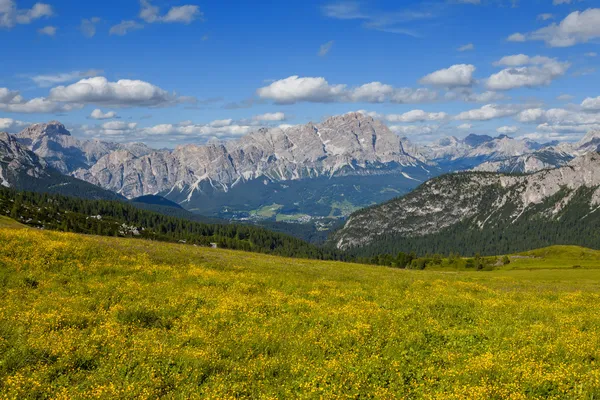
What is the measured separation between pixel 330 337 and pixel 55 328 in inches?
467

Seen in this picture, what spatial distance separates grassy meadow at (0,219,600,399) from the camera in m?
12.3

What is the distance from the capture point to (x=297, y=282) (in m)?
31.2

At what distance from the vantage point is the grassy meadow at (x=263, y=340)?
12.3 meters

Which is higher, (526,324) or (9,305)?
(9,305)

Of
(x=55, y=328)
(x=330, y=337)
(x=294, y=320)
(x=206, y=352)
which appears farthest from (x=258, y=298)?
(x=55, y=328)

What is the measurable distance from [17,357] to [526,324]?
23.2 m

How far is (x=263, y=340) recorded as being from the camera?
16.1 m

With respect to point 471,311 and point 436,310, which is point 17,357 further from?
point 471,311

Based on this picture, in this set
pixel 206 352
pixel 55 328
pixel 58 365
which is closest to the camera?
pixel 58 365

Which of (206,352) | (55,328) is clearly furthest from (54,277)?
(206,352)

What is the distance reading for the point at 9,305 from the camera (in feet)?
58.8

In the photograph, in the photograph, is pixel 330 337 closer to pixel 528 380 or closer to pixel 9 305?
pixel 528 380

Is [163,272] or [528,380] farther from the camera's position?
[163,272]

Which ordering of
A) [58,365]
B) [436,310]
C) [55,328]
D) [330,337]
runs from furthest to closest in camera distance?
[436,310] → [330,337] → [55,328] → [58,365]
